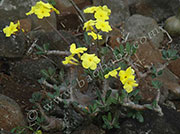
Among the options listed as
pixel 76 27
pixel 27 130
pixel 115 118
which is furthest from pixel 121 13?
pixel 27 130

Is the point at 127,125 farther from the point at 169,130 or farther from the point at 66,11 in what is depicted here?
the point at 66,11

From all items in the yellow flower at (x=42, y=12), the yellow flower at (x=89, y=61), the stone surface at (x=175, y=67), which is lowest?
the stone surface at (x=175, y=67)

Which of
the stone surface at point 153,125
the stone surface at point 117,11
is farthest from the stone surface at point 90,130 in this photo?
the stone surface at point 117,11

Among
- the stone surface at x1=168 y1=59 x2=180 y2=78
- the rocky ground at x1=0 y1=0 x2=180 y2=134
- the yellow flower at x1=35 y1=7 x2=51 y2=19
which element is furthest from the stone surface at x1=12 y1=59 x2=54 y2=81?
the stone surface at x1=168 y1=59 x2=180 y2=78

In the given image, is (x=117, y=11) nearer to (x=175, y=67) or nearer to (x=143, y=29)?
(x=143, y=29)

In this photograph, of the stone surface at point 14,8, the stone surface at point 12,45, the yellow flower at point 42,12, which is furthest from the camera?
the stone surface at point 14,8

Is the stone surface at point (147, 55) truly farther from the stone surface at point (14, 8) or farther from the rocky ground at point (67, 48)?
the stone surface at point (14, 8)

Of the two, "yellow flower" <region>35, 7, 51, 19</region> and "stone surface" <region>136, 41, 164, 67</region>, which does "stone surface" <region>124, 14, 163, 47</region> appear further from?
"yellow flower" <region>35, 7, 51, 19</region>
